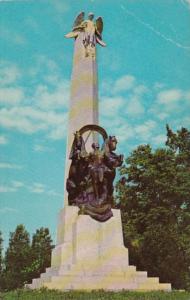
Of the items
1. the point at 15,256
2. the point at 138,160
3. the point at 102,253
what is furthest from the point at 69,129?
the point at 15,256

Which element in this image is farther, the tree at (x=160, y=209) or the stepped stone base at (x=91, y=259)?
the tree at (x=160, y=209)

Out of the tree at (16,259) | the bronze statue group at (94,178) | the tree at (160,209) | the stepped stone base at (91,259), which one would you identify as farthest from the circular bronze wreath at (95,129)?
the tree at (16,259)

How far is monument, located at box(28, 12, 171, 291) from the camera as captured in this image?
40.2 feet

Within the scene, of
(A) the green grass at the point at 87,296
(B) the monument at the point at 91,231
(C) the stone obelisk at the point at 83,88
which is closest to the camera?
(A) the green grass at the point at 87,296

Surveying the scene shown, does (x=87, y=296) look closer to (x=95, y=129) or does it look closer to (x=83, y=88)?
(x=95, y=129)

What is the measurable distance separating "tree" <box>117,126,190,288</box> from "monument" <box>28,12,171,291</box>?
5699mm

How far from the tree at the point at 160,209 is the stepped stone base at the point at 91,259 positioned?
629 centimetres

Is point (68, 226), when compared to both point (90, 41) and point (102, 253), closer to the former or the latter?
point (102, 253)

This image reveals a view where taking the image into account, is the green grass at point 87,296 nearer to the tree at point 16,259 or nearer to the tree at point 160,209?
the tree at point 160,209

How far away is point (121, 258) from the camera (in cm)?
1352

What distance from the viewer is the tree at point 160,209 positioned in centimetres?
2080

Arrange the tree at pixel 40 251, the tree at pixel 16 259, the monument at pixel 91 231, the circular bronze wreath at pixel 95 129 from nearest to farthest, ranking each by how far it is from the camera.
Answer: the monument at pixel 91 231, the circular bronze wreath at pixel 95 129, the tree at pixel 40 251, the tree at pixel 16 259

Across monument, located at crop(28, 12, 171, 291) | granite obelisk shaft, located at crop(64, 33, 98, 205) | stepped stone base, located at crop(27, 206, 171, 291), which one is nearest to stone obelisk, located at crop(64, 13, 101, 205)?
granite obelisk shaft, located at crop(64, 33, 98, 205)

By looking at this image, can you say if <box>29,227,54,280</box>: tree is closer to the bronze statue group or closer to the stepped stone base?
the stepped stone base
